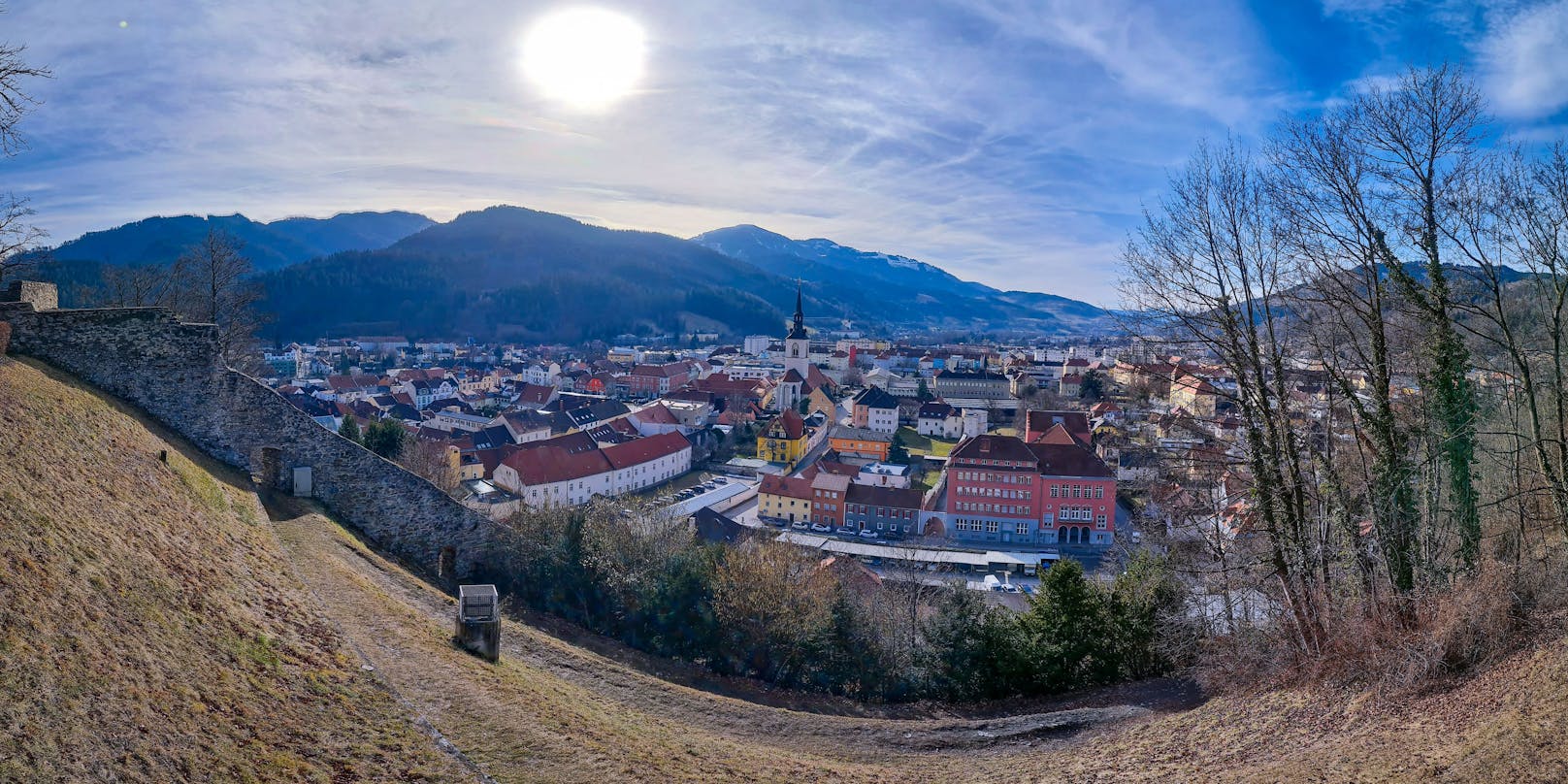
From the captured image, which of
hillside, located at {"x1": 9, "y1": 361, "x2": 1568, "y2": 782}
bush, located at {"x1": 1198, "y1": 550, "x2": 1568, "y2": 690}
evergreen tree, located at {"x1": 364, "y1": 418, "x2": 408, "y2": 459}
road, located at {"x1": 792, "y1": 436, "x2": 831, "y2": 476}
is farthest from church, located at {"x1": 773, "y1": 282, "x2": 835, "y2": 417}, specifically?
bush, located at {"x1": 1198, "y1": 550, "x2": 1568, "y2": 690}

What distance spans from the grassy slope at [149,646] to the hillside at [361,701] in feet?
0.07

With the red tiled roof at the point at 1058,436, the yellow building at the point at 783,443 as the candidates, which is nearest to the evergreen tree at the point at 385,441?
the yellow building at the point at 783,443

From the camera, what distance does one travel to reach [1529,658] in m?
7.25

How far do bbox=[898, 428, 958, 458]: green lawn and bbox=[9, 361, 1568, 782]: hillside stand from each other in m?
45.9

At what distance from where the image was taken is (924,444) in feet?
202

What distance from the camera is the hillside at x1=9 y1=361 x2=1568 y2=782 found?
5.62m

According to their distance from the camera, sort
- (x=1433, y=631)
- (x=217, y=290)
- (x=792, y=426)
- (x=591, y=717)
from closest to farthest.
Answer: (x=1433, y=631) < (x=591, y=717) < (x=217, y=290) < (x=792, y=426)

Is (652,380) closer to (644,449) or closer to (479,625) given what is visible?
(644,449)

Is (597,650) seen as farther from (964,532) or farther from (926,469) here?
(926,469)

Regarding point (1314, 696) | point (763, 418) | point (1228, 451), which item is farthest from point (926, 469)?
point (1314, 696)

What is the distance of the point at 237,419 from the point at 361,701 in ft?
30.0

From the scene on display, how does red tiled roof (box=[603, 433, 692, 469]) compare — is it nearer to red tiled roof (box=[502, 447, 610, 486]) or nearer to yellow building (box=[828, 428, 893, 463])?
red tiled roof (box=[502, 447, 610, 486])

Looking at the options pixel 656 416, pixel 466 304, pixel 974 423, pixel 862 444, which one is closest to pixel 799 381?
pixel 974 423

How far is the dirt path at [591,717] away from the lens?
7.84m
